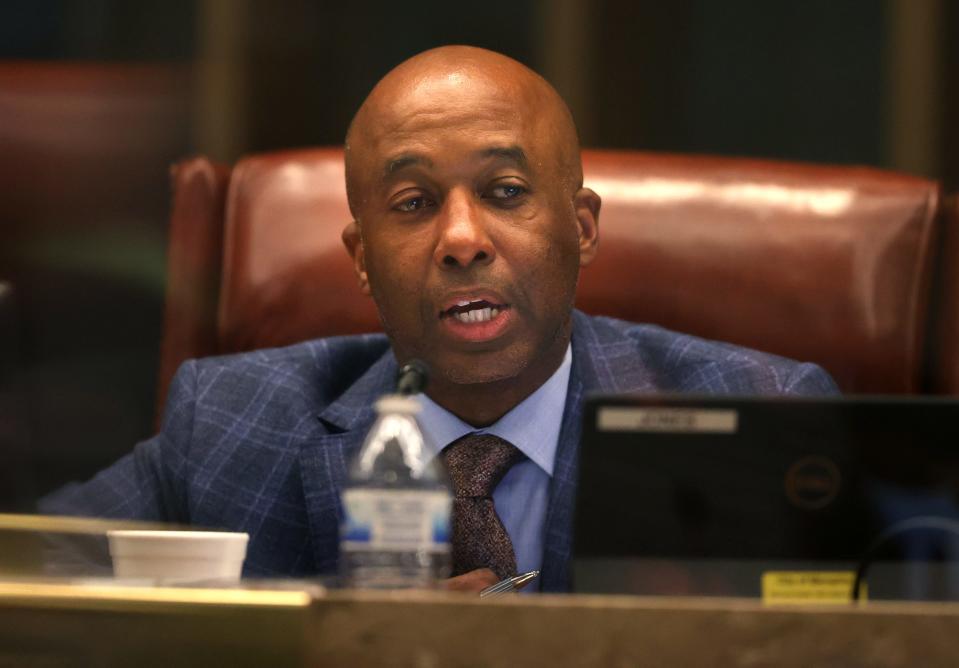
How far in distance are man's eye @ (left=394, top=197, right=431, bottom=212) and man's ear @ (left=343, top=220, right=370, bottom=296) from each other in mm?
134

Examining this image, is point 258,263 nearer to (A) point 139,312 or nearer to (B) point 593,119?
(A) point 139,312

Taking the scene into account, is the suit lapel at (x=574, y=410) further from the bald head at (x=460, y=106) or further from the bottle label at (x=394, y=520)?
the bottle label at (x=394, y=520)

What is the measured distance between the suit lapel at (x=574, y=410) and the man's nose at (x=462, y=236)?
0.75 feet

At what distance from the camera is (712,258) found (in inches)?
74.7

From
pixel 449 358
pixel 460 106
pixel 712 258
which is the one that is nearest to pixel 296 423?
pixel 449 358

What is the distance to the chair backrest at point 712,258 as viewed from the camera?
187 cm

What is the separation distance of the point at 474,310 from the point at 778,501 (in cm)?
86

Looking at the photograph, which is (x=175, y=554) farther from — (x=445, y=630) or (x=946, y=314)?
(x=946, y=314)

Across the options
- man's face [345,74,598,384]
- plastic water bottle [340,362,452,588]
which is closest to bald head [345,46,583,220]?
man's face [345,74,598,384]

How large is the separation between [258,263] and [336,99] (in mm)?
1034

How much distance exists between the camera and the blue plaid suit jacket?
172 cm

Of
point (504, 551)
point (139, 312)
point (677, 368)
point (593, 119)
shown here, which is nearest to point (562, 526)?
point (504, 551)

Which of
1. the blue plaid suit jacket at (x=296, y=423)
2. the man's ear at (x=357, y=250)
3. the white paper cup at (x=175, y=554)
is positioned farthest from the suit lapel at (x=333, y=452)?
the white paper cup at (x=175, y=554)

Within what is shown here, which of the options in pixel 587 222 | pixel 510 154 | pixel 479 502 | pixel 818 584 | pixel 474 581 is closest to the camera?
pixel 818 584
